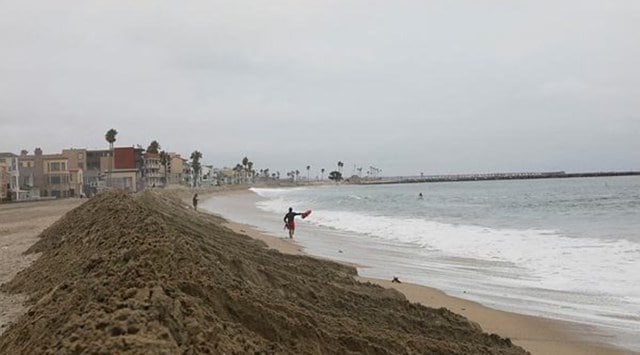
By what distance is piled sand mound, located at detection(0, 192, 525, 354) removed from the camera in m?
4.11

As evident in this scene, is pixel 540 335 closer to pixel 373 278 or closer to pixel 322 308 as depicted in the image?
pixel 322 308

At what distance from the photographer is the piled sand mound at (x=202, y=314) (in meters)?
4.11

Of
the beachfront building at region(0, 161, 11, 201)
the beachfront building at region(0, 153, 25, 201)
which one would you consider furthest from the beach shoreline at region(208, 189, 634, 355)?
the beachfront building at region(0, 153, 25, 201)

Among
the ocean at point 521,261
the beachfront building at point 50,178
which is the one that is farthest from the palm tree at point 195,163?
the ocean at point 521,261

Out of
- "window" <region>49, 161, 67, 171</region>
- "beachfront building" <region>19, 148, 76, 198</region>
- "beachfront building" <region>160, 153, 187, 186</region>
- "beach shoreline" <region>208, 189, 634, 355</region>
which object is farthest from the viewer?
"beachfront building" <region>160, 153, 187, 186</region>

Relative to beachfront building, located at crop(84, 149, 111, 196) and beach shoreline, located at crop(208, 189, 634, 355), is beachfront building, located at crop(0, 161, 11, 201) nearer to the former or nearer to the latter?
beachfront building, located at crop(84, 149, 111, 196)

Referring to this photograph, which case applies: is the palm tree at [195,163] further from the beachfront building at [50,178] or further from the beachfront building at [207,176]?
the beachfront building at [50,178]

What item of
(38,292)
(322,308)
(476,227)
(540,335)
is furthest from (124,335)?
(476,227)

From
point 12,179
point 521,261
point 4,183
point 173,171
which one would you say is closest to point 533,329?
point 521,261

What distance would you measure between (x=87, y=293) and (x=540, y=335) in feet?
21.2

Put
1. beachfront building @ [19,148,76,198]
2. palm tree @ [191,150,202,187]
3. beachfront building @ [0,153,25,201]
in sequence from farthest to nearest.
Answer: palm tree @ [191,150,202,187]
beachfront building @ [19,148,76,198]
beachfront building @ [0,153,25,201]

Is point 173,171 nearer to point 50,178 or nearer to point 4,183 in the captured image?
point 50,178

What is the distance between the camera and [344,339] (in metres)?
5.50

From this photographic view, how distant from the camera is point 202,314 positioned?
15.3 ft
